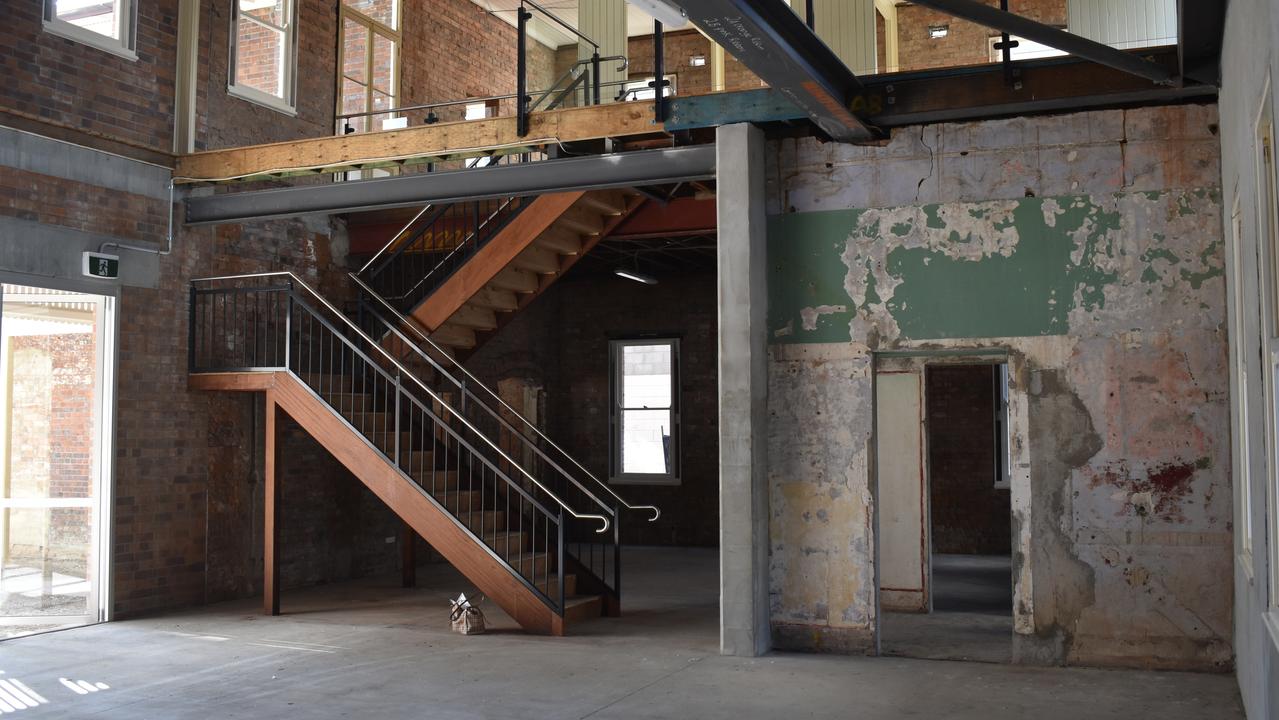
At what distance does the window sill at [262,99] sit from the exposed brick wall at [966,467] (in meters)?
9.23

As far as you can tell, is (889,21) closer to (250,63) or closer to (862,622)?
(250,63)

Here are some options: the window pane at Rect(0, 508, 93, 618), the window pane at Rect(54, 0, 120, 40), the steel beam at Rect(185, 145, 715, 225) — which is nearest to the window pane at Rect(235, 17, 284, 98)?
the window pane at Rect(54, 0, 120, 40)

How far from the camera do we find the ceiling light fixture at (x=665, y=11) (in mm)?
5136

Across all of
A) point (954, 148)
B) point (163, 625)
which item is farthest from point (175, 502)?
point (954, 148)

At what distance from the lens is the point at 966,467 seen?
49.7 feet

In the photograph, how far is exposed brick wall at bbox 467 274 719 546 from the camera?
16125mm

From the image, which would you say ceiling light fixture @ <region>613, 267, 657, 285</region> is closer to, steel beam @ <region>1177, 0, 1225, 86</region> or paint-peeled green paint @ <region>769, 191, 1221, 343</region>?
paint-peeled green paint @ <region>769, 191, 1221, 343</region>

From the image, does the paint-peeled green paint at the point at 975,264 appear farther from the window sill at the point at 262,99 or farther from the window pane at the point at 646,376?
the window pane at the point at 646,376

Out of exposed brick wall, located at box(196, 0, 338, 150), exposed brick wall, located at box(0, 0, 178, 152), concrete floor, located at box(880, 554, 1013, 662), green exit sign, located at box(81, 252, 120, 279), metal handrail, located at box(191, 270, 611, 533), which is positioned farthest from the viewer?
exposed brick wall, located at box(196, 0, 338, 150)

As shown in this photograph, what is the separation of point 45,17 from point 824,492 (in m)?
7.57

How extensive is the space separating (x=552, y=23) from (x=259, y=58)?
8.15 m

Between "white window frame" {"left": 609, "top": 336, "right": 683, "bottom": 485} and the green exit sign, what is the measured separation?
27.6ft

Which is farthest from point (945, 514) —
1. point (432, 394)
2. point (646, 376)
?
point (432, 394)

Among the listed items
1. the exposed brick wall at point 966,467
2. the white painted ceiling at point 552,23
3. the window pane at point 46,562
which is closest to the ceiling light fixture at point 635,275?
the white painted ceiling at point 552,23
